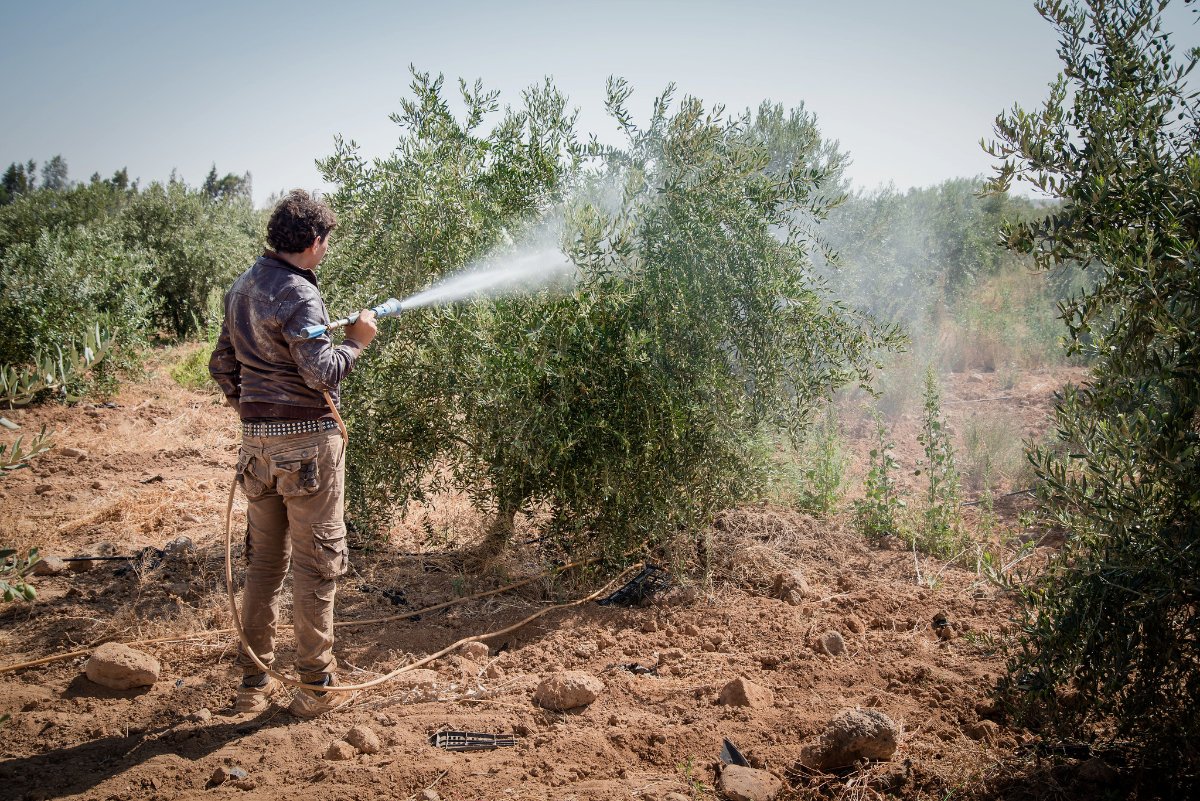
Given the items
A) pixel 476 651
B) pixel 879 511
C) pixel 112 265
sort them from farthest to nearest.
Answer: pixel 112 265 < pixel 879 511 < pixel 476 651

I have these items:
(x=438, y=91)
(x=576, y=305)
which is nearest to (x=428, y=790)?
(x=576, y=305)

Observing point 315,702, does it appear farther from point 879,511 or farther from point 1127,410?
point 879,511

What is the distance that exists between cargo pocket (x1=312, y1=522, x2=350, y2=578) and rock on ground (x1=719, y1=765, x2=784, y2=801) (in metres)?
1.96

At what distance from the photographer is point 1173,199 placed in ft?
9.36

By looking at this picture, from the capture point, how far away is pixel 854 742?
3.22m

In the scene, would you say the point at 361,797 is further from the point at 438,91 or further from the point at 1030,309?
the point at 1030,309

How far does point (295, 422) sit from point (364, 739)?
58.1 inches

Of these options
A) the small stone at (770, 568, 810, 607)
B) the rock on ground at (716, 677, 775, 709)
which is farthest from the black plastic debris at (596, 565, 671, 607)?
the rock on ground at (716, 677, 775, 709)

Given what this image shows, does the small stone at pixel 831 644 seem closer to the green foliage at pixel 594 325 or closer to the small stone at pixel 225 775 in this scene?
the green foliage at pixel 594 325

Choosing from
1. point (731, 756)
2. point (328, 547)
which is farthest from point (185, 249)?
point (731, 756)

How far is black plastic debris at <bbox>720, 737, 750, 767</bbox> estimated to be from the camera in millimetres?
3328

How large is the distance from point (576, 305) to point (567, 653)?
200cm

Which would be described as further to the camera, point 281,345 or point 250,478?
point 250,478

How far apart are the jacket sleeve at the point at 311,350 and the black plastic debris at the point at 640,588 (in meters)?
2.49
